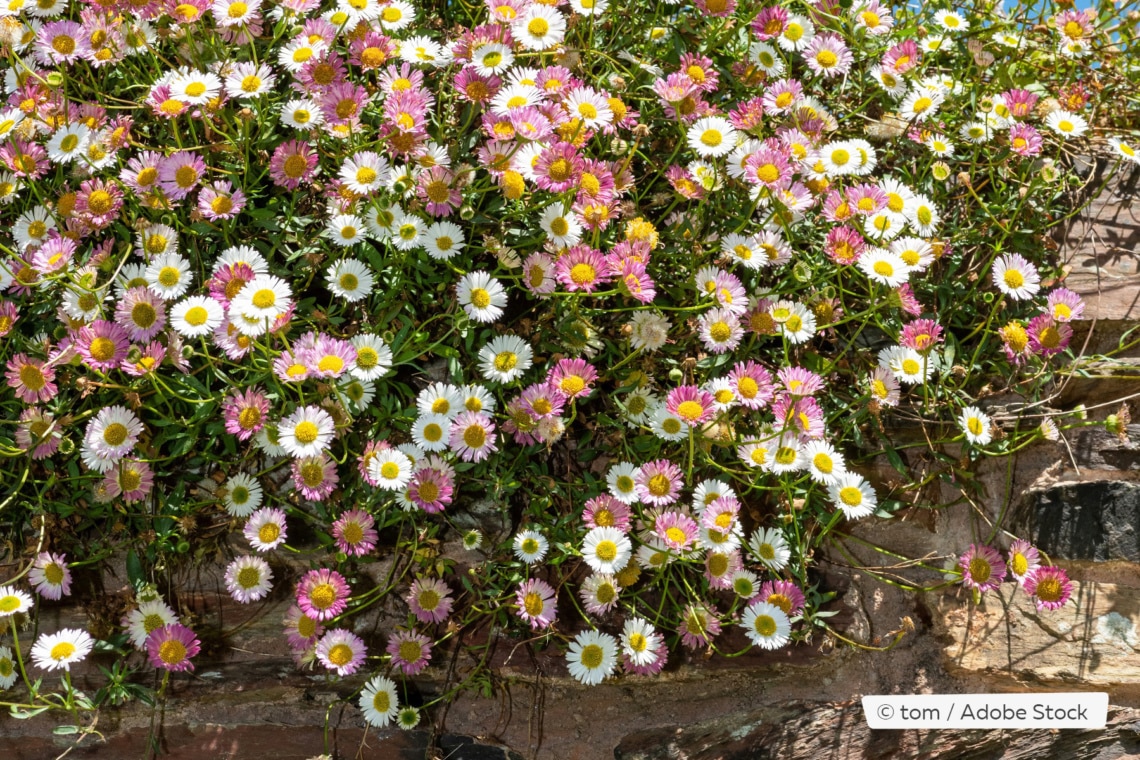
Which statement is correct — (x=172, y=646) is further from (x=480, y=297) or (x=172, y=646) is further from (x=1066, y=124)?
(x=1066, y=124)

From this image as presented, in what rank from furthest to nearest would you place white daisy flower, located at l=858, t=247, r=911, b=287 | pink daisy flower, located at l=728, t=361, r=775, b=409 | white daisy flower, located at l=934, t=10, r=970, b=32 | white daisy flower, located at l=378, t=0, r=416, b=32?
1. white daisy flower, located at l=934, t=10, r=970, b=32
2. white daisy flower, located at l=378, t=0, r=416, b=32
3. white daisy flower, located at l=858, t=247, r=911, b=287
4. pink daisy flower, located at l=728, t=361, r=775, b=409

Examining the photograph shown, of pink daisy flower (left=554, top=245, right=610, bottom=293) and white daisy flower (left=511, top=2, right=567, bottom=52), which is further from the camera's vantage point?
white daisy flower (left=511, top=2, right=567, bottom=52)

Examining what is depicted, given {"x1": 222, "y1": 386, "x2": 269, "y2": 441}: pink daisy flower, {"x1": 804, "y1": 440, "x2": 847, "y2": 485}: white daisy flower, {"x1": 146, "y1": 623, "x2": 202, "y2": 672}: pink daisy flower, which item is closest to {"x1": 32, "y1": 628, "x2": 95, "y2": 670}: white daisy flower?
{"x1": 146, "y1": 623, "x2": 202, "y2": 672}: pink daisy flower

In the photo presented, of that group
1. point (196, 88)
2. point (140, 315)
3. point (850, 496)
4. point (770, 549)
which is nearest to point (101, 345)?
point (140, 315)

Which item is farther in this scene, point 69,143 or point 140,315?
point 69,143

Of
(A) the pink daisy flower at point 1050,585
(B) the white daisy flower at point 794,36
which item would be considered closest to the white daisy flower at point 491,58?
(B) the white daisy flower at point 794,36

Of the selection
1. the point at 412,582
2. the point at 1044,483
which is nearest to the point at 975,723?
the point at 1044,483

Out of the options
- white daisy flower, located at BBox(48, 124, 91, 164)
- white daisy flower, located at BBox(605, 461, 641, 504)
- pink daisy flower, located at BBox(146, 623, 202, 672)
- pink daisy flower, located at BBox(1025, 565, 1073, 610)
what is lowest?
pink daisy flower, located at BBox(146, 623, 202, 672)

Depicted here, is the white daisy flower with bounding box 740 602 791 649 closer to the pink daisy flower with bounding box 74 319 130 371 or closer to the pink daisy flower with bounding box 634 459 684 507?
the pink daisy flower with bounding box 634 459 684 507
